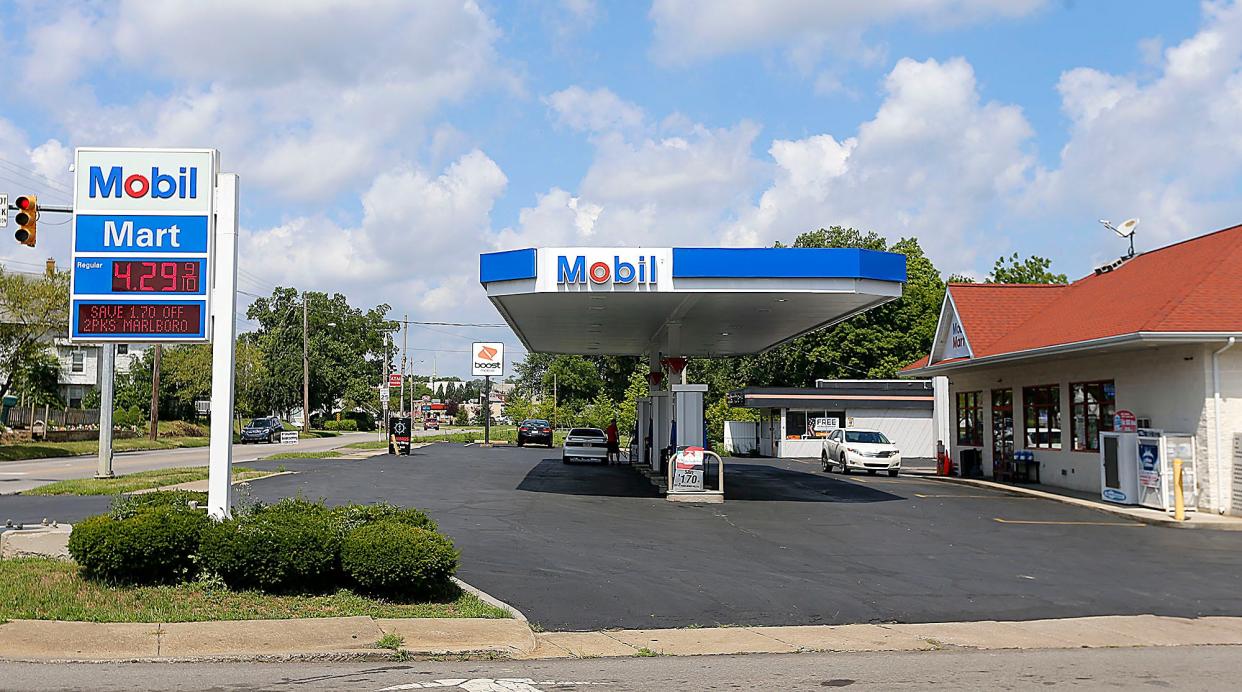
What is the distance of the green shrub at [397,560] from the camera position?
10.8 m

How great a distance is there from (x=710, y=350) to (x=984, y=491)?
16.1 metres

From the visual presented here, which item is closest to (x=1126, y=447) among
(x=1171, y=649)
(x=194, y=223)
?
(x=1171, y=649)

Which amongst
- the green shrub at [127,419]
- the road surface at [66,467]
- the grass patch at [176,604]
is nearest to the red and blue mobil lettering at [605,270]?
the grass patch at [176,604]

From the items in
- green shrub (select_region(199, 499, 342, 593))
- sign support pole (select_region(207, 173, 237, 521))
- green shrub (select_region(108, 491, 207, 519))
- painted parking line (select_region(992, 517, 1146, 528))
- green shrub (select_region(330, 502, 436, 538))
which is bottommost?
painted parking line (select_region(992, 517, 1146, 528))

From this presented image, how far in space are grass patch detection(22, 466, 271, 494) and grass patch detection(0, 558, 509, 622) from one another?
13146 mm

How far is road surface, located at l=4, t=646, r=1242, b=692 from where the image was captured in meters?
7.98

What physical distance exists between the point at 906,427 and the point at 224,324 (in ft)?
136

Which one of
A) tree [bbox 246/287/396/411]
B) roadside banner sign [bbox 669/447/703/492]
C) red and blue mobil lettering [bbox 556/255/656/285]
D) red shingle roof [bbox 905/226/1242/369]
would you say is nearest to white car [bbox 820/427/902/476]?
red shingle roof [bbox 905/226/1242/369]

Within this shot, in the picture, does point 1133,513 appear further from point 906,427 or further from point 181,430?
point 181,430

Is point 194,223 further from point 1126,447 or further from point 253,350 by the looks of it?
point 253,350

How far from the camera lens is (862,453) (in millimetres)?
35125

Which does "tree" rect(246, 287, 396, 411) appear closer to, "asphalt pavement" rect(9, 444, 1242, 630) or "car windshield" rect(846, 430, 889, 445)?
"car windshield" rect(846, 430, 889, 445)

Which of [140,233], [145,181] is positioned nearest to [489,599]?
[140,233]

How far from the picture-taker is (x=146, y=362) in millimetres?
76500
